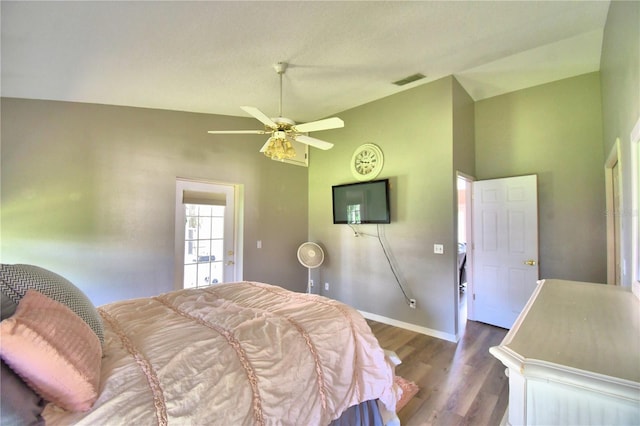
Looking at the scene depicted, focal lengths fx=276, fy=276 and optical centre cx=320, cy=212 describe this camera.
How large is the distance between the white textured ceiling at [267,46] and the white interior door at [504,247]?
142cm

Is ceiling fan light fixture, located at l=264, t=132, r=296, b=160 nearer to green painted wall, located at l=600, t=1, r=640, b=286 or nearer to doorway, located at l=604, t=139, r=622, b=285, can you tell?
green painted wall, located at l=600, t=1, r=640, b=286

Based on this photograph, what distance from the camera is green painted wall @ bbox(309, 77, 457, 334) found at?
3336mm

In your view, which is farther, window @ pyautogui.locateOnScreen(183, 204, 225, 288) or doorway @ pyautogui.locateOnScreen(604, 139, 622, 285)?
window @ pyautogui.locateOnScreen(183, 204, 225, 288)

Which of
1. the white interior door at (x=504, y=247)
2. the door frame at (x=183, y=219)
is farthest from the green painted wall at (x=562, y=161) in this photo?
the door frame at (x=183, y=219)

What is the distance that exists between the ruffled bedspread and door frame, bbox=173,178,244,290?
172cm

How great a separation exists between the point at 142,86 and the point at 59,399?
2855mm

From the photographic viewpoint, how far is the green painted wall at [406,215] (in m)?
3.34

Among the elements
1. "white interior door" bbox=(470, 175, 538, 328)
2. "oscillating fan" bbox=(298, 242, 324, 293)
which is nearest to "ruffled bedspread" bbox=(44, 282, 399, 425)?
"oscillating fan" bbox=(298, 242, 324, 293)

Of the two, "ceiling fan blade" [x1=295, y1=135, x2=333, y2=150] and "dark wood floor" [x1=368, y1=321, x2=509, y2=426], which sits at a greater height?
"ceiling fan blade" [x1=295, y1=135, x2=333, y2=150]

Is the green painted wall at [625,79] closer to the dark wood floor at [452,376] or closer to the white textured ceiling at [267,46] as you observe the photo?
the white textured ceiling at [267,46]

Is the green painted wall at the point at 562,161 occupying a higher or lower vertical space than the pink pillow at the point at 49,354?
higher

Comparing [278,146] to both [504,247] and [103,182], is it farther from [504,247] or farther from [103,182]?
[504,247]

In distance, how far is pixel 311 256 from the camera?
424cm

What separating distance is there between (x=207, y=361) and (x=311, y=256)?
3.07 m
